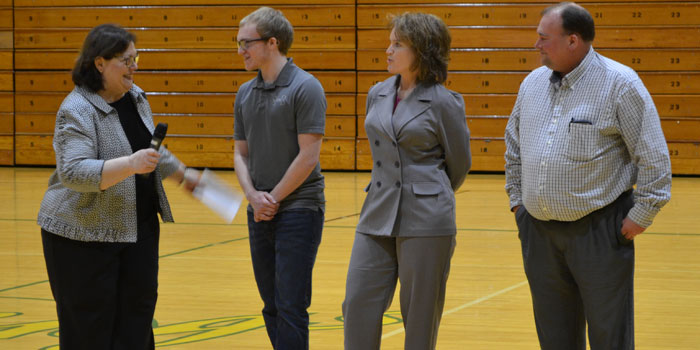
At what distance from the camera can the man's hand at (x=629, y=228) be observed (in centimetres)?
313

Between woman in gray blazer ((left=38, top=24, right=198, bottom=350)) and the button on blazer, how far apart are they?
81cm

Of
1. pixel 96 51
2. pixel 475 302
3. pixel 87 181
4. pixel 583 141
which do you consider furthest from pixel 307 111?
pixel 475 302

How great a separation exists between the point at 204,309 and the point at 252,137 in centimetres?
188

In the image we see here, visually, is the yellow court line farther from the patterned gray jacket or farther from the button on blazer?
the patterned gray jacket

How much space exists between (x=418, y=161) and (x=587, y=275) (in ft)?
2.34

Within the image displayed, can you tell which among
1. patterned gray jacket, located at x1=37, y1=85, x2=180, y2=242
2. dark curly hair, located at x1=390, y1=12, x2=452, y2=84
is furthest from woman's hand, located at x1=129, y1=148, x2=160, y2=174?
dark curly hair, located at x1=390, y1=12, x2=452, y2=84

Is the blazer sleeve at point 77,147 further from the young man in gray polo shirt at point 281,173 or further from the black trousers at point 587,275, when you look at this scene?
the black trousers at point 587,275

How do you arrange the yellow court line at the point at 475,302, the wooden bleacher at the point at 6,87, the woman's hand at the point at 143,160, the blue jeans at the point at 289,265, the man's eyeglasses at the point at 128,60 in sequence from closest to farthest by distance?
the woman's hand at the point at 143,160 < the man's eyeglasses at the point at 128,60 < the blue jeans at the point at 289,265 < the yellow court line at the point at 475,302 < the wooden bleacher at the point at 6,87

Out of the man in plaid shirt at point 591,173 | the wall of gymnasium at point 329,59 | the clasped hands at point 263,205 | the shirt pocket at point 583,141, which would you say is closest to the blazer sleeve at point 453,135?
the man in plaid shirt at point 591,173

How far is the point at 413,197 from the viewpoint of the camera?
330 centimetres

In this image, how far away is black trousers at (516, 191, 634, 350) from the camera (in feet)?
10.5

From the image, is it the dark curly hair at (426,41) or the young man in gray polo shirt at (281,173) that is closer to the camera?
the dark curly hair at (426,41)

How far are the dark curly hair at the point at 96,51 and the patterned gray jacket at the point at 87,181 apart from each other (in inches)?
1.4

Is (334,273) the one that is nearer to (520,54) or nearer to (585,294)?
(585,294)
